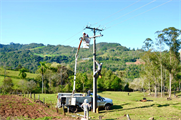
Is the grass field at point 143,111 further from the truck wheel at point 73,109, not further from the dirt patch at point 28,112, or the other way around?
the dirt patch at point 28,112

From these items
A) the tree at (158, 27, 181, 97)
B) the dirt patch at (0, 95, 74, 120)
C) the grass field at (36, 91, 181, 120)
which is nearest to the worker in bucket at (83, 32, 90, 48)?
the grass field at (36, 91, 181, 120)

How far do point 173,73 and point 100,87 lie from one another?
38962 millimetres

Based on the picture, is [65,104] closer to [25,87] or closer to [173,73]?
[173,73]

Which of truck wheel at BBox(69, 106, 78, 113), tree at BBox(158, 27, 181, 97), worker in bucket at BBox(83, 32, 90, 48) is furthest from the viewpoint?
tree at BBox(158, 27, 181, 97)

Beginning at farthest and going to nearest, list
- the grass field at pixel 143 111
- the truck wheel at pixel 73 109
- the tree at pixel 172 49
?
the tree at pixel 172 49 < the truck wheel at pixel 73 109 < the grass field at pixel 143 111

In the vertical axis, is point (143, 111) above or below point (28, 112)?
below

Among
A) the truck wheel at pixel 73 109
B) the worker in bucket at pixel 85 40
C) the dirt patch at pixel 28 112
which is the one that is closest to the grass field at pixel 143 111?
the truck wheel at pixel 73 109

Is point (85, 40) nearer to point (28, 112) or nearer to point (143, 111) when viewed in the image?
point (28, 112)

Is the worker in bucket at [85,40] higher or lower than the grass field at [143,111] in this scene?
higher

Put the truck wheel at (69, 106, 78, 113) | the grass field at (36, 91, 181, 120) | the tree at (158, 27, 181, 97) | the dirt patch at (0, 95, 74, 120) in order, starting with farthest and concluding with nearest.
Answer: the tree at (158, 27, 181, 97)
the truck wheel at (69, 106, 78, 113)
the grass field at (36, 91, 181, 120)
the dirt patch at (0, 95, 74, 120)

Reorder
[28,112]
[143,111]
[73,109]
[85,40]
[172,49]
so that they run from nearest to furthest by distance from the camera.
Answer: [28,112]
[143,111]
[73,109]
[85,40]
[172,49]

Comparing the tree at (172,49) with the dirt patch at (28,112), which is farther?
the tree at (172,49)

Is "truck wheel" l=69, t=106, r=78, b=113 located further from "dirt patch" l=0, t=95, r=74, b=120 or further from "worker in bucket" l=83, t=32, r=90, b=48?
"worker in bucket" l=83, t=32, r=90, b=48

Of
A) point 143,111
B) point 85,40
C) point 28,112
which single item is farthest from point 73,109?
point 85,40
